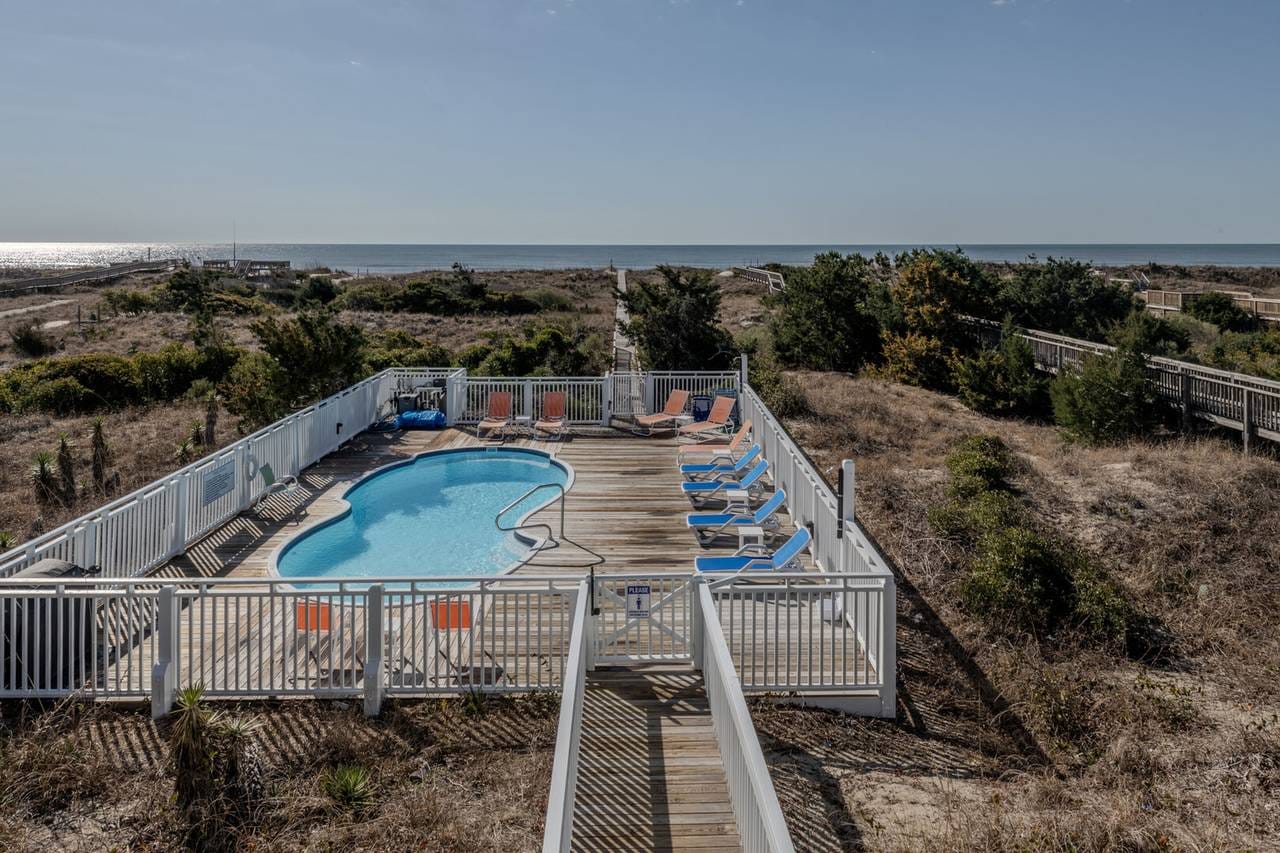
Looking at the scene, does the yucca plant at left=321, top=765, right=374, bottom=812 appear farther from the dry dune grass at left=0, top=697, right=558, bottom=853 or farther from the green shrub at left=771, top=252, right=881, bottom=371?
the green shrub at left=771, top=252, right=881, bottom=371

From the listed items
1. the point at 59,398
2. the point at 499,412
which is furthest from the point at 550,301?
the point at 499,412

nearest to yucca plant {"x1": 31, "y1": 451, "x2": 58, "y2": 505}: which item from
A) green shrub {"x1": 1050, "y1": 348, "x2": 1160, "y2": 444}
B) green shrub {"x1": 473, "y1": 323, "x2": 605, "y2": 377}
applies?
green shrub {"x1": 473, "y1": 323, "x2": 605, "y2": 377}

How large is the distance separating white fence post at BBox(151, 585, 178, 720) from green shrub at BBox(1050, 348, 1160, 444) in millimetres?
15226

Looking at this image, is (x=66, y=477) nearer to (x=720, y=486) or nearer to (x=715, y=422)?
(x=720, y=486)

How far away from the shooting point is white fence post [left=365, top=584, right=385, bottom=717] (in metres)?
5.74

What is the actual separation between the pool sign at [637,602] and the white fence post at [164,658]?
3.21 metres

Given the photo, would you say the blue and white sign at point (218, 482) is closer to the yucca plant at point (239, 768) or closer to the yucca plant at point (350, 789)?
the yucca plant at point (239, 768)

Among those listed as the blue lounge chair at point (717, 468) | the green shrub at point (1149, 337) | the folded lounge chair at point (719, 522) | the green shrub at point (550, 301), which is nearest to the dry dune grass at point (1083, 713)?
the folded lounge chair at point (719, 522)

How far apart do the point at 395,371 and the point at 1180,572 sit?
13.6 m

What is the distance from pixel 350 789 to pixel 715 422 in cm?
1112

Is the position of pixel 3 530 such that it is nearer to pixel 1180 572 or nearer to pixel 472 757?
pixel 472 757

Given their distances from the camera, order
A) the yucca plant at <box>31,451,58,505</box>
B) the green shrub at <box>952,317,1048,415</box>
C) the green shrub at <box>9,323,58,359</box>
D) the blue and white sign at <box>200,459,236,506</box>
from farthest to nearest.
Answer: the green shrub at <box>9,323,58,359</box> < the green shrub at <box>952,317,1048,415</box> < the yucca plant at <box>31,451,58,505</box> < the blue and white sign at <box>200,459,236,506</box>

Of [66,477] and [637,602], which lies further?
[66,477]

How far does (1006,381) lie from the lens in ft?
63.6
